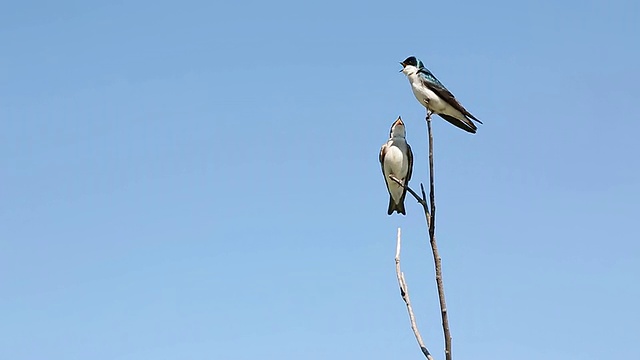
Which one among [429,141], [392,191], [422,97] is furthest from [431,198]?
[392,191]

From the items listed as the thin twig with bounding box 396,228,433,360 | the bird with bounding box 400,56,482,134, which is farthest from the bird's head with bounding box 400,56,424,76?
the thin twig with bounding box 396,228,433,360

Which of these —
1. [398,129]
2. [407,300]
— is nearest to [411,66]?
[398,129]

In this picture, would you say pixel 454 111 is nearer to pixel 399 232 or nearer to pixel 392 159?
pixel 392 159

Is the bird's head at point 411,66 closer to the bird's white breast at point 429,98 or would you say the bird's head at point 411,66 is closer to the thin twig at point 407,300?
the bird's white breast at point 429,98

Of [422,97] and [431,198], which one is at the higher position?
[422,97]

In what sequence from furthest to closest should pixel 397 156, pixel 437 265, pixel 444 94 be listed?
pixel 397 156
pixel 444 94
pixel 437 265

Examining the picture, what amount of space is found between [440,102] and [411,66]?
972 mm

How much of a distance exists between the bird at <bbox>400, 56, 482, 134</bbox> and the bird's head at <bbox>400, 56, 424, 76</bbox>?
0.37 metres

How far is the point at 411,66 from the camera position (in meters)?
8.34

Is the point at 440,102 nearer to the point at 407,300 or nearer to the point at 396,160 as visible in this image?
the point at 396,160

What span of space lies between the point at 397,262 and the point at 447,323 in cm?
92

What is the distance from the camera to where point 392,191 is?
31.2 ft

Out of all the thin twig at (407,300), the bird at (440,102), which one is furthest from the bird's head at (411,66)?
the thin twig at (407,300)

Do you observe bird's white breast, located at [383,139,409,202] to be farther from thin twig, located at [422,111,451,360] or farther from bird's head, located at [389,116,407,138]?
thin twig, located at [422,111,451,360]
